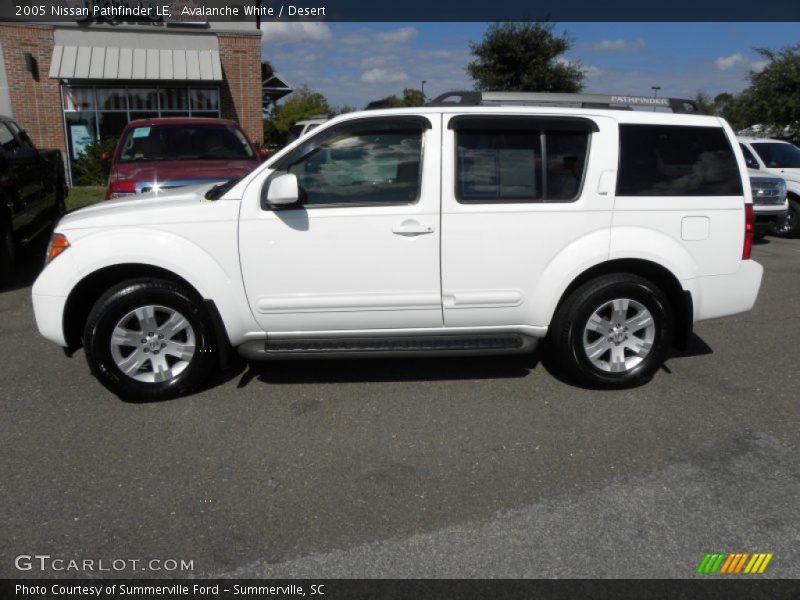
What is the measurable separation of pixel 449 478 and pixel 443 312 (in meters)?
1.30

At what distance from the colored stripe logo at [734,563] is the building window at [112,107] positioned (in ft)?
65.4

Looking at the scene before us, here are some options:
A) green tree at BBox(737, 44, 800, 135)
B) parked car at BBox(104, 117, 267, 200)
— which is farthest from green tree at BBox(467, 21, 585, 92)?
parked car at BBox(104, 117, 267, 200)

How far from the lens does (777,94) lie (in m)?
24.2

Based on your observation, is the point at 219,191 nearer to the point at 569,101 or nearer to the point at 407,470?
the point at 407,470

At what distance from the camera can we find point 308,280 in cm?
454

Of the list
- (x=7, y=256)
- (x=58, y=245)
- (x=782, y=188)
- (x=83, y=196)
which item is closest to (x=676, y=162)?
(x=58, y=245)

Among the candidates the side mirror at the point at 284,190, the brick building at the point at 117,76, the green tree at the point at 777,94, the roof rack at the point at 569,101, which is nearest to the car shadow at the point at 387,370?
the side mirror at the point at 284,190

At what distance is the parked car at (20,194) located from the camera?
26.6 ft

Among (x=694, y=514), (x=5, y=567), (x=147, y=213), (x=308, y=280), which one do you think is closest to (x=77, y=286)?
(x=147, y=213)

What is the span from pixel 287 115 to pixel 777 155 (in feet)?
65.2

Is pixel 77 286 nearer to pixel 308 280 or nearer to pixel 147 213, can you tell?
pixel 147 213

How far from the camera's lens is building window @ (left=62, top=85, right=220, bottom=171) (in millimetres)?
20000

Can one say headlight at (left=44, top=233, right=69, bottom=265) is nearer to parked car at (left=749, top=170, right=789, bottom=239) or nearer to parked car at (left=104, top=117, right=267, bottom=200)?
parked car at (left=104, top=117, right=267, bottom=200)

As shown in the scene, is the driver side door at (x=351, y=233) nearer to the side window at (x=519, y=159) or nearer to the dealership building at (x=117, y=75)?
the side window at (x=519, y=159)
